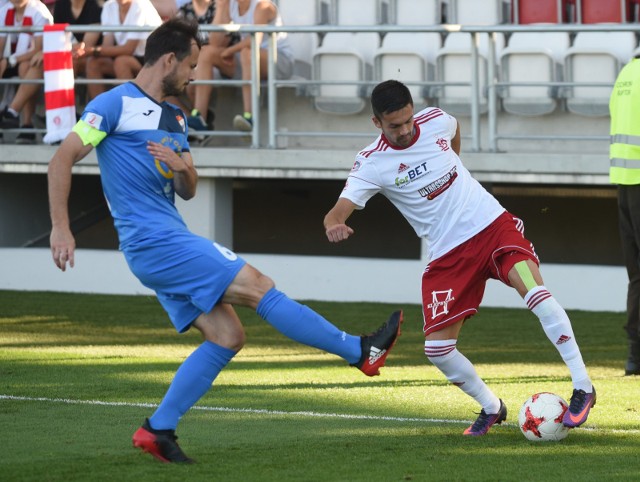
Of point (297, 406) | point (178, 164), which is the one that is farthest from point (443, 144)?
point (297, 406)

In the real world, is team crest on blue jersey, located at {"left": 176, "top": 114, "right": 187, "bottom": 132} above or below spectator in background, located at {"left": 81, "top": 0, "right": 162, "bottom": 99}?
below

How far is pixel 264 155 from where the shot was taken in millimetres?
14945

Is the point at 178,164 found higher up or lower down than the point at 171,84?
lower down

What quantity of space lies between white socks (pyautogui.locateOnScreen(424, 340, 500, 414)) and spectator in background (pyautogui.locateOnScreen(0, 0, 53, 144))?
942 centimetres

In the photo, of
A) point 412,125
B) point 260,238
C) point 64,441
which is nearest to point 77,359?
point 64,441

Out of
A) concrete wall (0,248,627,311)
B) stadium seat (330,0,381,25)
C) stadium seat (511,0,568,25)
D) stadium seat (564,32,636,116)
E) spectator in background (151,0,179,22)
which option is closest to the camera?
concrete wall (0,248,627,311)

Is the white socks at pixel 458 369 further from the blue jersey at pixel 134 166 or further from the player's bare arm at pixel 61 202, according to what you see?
the player's bare arm at pixel 61 202

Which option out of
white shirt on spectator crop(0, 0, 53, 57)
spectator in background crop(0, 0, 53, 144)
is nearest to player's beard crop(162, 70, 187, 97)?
white shirt on spectator crop(0, 0, 53, 57)

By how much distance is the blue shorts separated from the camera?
20.2ft

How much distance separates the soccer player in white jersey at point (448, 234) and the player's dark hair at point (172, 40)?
1.23 m

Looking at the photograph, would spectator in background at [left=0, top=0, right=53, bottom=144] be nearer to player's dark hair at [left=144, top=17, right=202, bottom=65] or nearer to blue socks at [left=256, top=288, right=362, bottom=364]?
player's dark hair at [left=144, top=17, right=202, bottom=65]

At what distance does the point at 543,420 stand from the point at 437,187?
1357 millimetres

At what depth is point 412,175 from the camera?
7348 mm

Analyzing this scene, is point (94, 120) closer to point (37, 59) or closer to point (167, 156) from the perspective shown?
point (167, 156)
